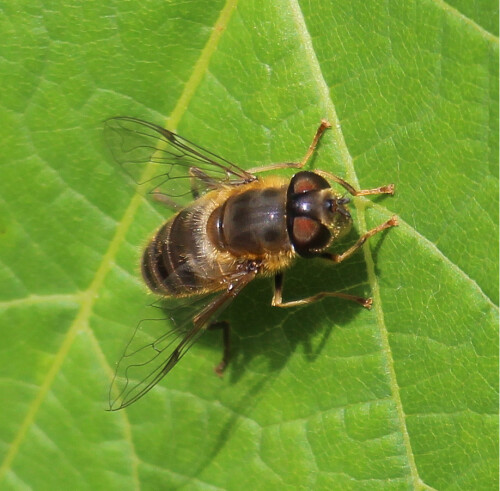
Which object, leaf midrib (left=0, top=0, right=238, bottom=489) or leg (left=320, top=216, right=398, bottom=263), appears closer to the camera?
leg (left=320, top=216, right=398, bottom=263)

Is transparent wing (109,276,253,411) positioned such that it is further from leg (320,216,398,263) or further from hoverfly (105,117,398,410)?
leg (320,216,398,263)

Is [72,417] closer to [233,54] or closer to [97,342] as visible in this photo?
[97,342]

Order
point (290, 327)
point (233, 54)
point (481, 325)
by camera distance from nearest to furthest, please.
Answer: point (481, 325) < point (233, 54) < point (290, 327)

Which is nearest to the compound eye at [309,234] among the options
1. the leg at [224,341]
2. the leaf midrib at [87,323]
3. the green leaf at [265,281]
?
the green leaf at [265,281]

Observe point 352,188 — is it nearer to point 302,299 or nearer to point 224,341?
point 302,299

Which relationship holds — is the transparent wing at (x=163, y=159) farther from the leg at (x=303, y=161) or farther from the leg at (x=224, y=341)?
the leg at (x=224, y=341)

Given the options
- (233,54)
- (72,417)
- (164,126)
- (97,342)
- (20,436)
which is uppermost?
(233,54)

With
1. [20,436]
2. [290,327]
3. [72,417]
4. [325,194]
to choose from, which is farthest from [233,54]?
[20,436]

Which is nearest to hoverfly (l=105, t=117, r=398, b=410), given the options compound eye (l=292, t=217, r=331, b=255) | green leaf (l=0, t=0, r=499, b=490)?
compound eye (l=292, t=217, r=331, b=255)
